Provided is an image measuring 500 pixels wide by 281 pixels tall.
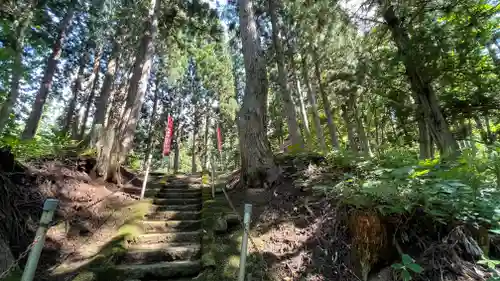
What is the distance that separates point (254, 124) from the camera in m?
5.77

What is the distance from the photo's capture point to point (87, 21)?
12344mm

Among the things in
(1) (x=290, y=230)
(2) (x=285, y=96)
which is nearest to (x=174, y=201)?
(1) (x=290, y=230)

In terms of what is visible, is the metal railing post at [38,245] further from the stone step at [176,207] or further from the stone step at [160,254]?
the stone step at [176,207]

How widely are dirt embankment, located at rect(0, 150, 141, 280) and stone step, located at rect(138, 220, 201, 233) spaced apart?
57 centimetres

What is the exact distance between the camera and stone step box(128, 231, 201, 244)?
13.7ft

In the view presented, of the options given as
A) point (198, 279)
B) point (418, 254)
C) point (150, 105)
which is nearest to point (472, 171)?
point (418, 254)

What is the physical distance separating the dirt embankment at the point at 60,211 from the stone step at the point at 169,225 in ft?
1.89

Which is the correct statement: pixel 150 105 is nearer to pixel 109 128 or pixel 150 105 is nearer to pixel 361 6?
pixel 109 128

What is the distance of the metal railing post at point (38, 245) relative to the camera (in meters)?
1.97

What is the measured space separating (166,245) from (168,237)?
0.81 feet

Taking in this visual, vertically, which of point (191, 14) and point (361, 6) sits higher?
point (191, 14)

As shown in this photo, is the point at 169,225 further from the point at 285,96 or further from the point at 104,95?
the point at 104,95

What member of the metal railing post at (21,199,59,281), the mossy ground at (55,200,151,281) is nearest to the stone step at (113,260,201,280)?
Result: the mossy ground at (55,200,151,281)

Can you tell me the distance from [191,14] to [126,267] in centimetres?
947
